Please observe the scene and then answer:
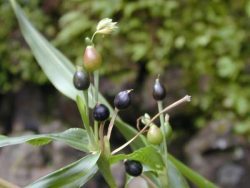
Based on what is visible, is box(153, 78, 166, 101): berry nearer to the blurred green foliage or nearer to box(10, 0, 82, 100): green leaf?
box(10, 0, 82, 100): green leaf

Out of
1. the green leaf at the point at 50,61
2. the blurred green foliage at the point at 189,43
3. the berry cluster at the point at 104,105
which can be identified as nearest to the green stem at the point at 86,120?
the berry cluster at the point at 104,105

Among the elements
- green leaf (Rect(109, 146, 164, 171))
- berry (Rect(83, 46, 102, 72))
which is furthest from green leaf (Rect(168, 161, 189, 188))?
berry (Rect(83, 46, 102, 72))

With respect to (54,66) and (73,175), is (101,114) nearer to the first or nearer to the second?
(73,175)

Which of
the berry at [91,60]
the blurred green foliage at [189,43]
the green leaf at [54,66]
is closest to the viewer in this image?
the berry at [91,60]

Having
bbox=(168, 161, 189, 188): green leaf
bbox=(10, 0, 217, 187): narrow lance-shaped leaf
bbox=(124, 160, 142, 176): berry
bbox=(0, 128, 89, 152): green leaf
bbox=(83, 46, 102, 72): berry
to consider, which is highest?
bbox=(83, 46, 102, 72): berry

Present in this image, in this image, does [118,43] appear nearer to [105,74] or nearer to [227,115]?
[105,74]

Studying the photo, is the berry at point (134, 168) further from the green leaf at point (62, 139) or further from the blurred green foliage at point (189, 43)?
the blurred green foliage at point (189, 43)
